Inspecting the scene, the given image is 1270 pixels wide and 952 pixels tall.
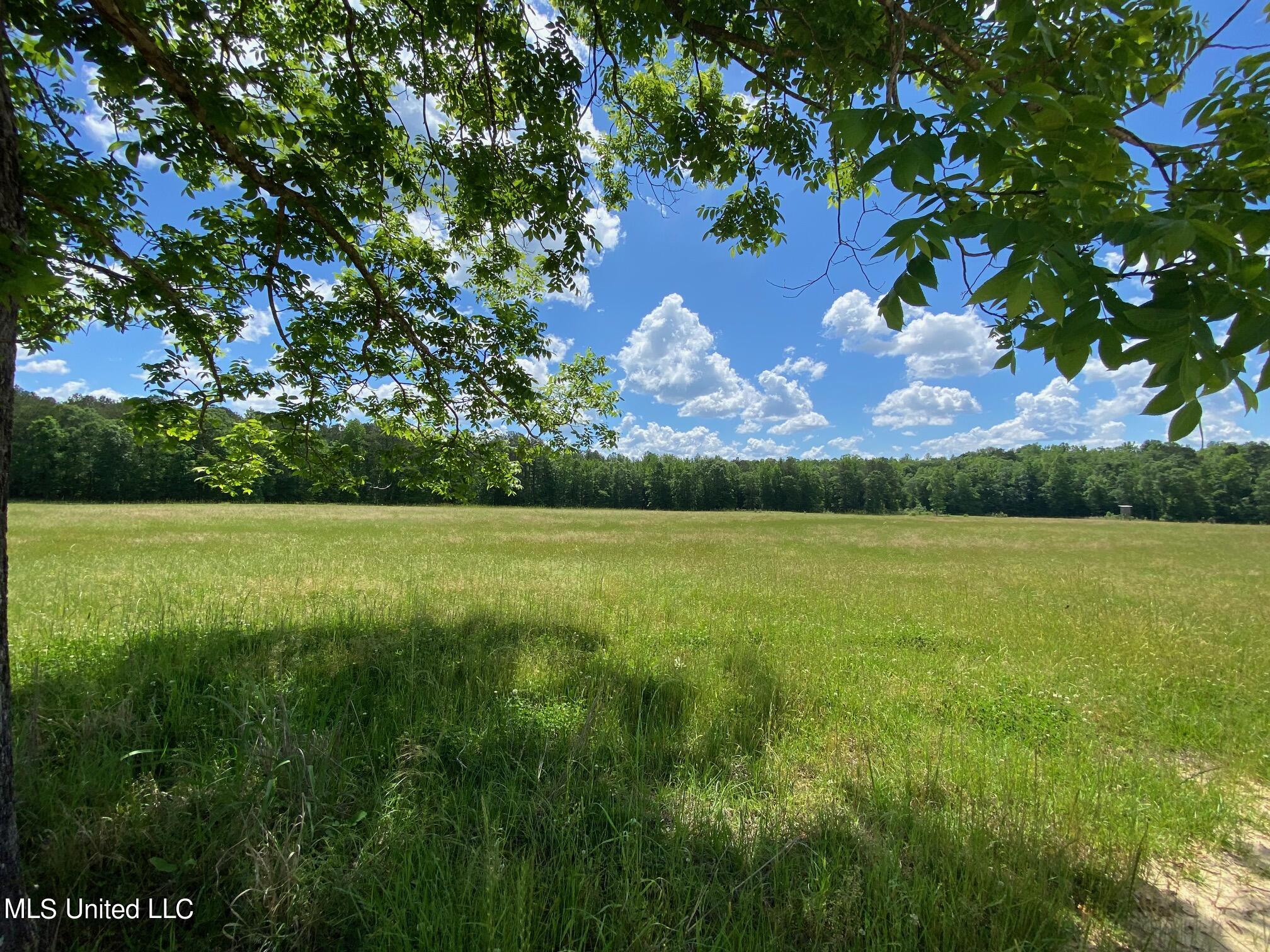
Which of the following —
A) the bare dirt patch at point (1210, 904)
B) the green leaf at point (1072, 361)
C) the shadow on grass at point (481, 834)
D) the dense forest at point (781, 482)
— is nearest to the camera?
the green leaf at point (1072, 361)

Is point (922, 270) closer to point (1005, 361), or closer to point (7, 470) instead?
point (1005, 361)

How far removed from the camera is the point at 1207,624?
29.8 feet

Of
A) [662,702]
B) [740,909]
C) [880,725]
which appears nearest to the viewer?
[740,909]

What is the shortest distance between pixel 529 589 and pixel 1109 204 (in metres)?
9.95

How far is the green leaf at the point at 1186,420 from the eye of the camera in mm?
1222

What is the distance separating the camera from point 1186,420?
4.13 ft

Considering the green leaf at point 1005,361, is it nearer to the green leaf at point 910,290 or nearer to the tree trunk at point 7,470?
the green leaf at point 910,290

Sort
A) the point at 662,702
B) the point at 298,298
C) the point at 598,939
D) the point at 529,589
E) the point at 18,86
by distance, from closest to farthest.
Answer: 1. the point at 598,939
2. the point at 18,86
3. the point at 662,702
4. the point at 298,298
5. the point at 529,589

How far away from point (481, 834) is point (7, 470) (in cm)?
304

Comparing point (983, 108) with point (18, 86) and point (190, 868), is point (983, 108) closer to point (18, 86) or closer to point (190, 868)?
point (190, 868)

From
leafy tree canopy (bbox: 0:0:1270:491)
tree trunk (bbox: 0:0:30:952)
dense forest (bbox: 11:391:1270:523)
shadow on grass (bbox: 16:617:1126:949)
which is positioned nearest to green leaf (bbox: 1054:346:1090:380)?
leafy tree canopy (bbox: 0:0:1270:491)

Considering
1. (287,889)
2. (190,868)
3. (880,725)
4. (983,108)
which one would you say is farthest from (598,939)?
(983,108)

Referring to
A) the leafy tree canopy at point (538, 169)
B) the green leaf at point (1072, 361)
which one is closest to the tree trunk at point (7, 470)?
the leafy tree canopy at point (538, 169)

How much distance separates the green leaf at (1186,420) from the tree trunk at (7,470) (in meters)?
4.16
